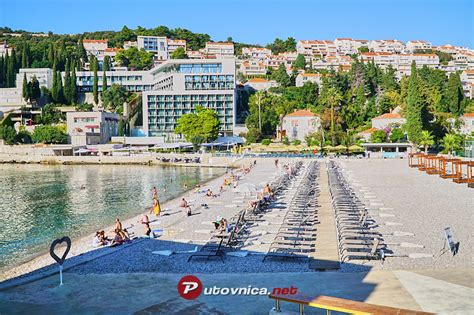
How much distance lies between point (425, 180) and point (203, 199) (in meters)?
16.1

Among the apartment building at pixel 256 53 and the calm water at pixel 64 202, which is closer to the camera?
the calm water at pixel 64 202

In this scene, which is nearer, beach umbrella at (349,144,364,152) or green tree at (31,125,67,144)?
beach umbrella at (349,144,364,152)

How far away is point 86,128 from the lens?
278 feet

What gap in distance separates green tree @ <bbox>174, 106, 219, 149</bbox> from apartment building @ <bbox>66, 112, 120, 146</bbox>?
14.5 meters

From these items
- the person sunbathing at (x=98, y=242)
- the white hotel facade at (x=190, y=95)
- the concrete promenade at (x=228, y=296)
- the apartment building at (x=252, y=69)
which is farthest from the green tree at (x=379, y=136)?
the apartment building at (x=252, y=69)

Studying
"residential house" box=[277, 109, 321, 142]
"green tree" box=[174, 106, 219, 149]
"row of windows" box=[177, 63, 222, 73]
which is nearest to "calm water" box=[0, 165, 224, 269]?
"green tree" box=[174, 106, 219, 149]

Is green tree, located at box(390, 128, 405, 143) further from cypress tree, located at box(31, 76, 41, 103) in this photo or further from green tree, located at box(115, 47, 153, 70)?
green tree, located at box(115, 47, 153, 70)

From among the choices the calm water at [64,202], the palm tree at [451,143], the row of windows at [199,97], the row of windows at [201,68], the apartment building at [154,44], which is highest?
the apartment building at [154,44]

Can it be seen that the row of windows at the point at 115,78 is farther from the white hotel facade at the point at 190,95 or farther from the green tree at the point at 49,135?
the green tree at the point at 49,135

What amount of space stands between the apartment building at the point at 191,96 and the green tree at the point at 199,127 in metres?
9.83

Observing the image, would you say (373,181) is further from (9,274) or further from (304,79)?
(304,79)

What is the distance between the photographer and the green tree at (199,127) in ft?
255

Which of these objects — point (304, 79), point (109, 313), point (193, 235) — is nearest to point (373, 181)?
point (193, 235)

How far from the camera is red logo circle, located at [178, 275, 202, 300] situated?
1016 cm
